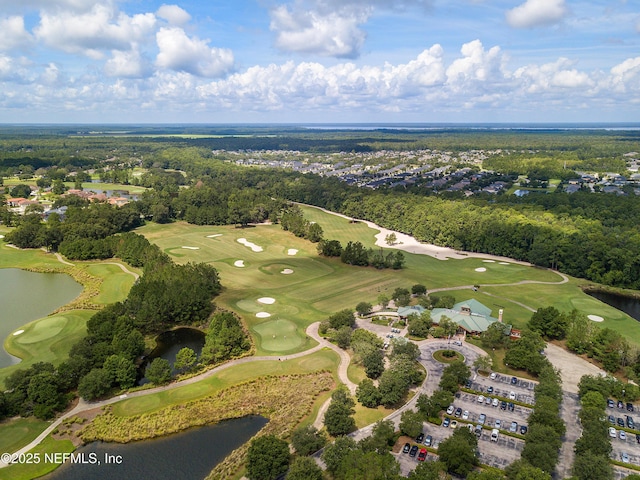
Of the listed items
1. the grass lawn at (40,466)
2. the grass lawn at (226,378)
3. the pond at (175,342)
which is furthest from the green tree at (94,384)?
the pond at (175,342)

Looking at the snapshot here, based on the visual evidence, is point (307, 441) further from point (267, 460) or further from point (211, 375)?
point (211, 375)

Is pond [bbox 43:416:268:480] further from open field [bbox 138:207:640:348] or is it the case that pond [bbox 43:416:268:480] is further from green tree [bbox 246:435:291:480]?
open field [bbox 138:207:640:348]

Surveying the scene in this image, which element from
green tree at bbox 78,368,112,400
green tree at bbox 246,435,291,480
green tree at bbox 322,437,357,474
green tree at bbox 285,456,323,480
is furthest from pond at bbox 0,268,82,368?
green tree at bbox 322,437,357,474

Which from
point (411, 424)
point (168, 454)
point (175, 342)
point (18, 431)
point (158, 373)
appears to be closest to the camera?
point (168, 454)

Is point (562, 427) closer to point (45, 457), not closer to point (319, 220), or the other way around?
point (45, 457)

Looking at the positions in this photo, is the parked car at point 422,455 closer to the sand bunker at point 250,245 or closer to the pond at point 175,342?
the pond at point 175,342

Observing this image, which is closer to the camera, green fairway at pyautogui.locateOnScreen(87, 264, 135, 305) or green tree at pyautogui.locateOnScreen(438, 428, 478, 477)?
green tree at pyautogui.locateOnScreen(438, 428, 478, 477)

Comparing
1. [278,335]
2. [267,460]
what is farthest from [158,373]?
[267,460]
